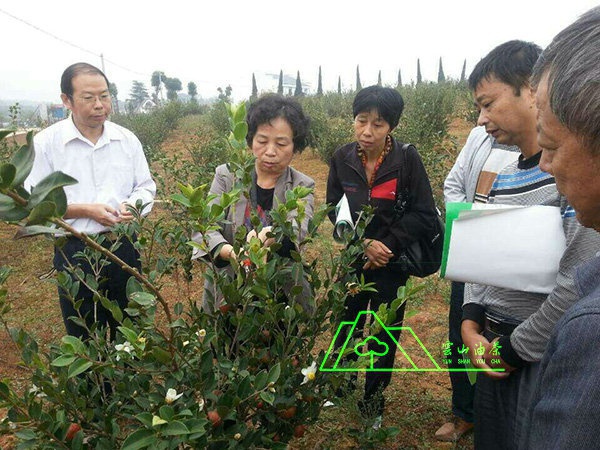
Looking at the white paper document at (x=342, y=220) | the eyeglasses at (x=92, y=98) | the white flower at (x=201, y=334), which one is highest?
the eyeglasses at (x=92, y=98)

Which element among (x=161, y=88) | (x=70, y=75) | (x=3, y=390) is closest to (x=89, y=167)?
(x=70, y=75)

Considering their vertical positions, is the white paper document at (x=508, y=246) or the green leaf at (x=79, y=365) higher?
the white paper document at (x=508, y=246)

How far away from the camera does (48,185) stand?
20.9 inches

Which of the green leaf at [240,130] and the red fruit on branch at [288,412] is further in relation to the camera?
the red fruit on branch at [288,412]

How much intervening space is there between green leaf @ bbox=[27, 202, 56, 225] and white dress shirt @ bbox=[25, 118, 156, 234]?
143cm

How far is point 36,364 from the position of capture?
104 centimetres

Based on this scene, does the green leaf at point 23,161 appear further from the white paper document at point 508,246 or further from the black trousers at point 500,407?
the black trousers at point 500,407

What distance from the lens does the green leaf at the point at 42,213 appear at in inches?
20.2

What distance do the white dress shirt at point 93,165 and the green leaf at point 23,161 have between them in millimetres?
1428

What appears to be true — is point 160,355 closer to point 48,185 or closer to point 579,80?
point 48,185

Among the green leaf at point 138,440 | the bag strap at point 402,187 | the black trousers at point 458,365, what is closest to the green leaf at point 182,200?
the green leaf at point 138,440

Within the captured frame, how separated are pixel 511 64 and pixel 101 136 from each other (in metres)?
1.70

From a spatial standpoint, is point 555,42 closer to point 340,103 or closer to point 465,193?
point 465,193

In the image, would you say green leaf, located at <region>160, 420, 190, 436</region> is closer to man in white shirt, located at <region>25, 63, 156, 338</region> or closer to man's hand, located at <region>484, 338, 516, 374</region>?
man's hand, located at <region>484, 338, 516, 374</region>
